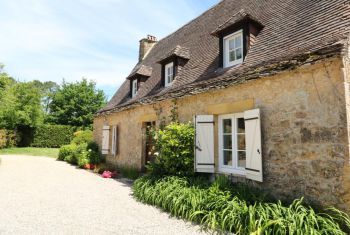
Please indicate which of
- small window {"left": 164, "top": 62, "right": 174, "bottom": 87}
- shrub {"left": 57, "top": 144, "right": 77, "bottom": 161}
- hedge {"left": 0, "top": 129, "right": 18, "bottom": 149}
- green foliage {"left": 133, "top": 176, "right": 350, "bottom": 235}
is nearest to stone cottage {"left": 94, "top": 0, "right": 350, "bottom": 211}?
small window {"left": 164, "top": 62, "right": 174, "bottom": 87}

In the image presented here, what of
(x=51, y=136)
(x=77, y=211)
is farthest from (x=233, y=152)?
(x=51, y=136)

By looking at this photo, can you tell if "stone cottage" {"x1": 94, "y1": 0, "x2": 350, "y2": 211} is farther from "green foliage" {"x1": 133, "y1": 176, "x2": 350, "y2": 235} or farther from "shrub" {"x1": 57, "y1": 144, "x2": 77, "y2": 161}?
"shrub" {"x1": 57, "y1": 144, "x2": 77, "y2": 161}

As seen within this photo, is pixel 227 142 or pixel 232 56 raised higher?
pixel 232 56

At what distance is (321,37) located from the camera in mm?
5531

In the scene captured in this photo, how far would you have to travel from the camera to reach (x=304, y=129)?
203 inches

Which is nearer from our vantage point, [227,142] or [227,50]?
→ [227,142]

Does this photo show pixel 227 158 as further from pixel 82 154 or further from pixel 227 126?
pixel 82 154

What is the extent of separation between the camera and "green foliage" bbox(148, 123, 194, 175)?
740cm

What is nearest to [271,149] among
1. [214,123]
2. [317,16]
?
[214,123]

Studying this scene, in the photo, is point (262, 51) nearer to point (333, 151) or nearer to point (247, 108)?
point (247, 108)

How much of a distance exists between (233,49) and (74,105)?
91.9 ft

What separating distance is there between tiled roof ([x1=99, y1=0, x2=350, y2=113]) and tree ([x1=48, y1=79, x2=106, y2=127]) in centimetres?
2292

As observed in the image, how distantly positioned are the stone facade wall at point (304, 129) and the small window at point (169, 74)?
13.2ft

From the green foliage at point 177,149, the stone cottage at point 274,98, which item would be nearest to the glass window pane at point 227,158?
the stone cottage at point 274,98
